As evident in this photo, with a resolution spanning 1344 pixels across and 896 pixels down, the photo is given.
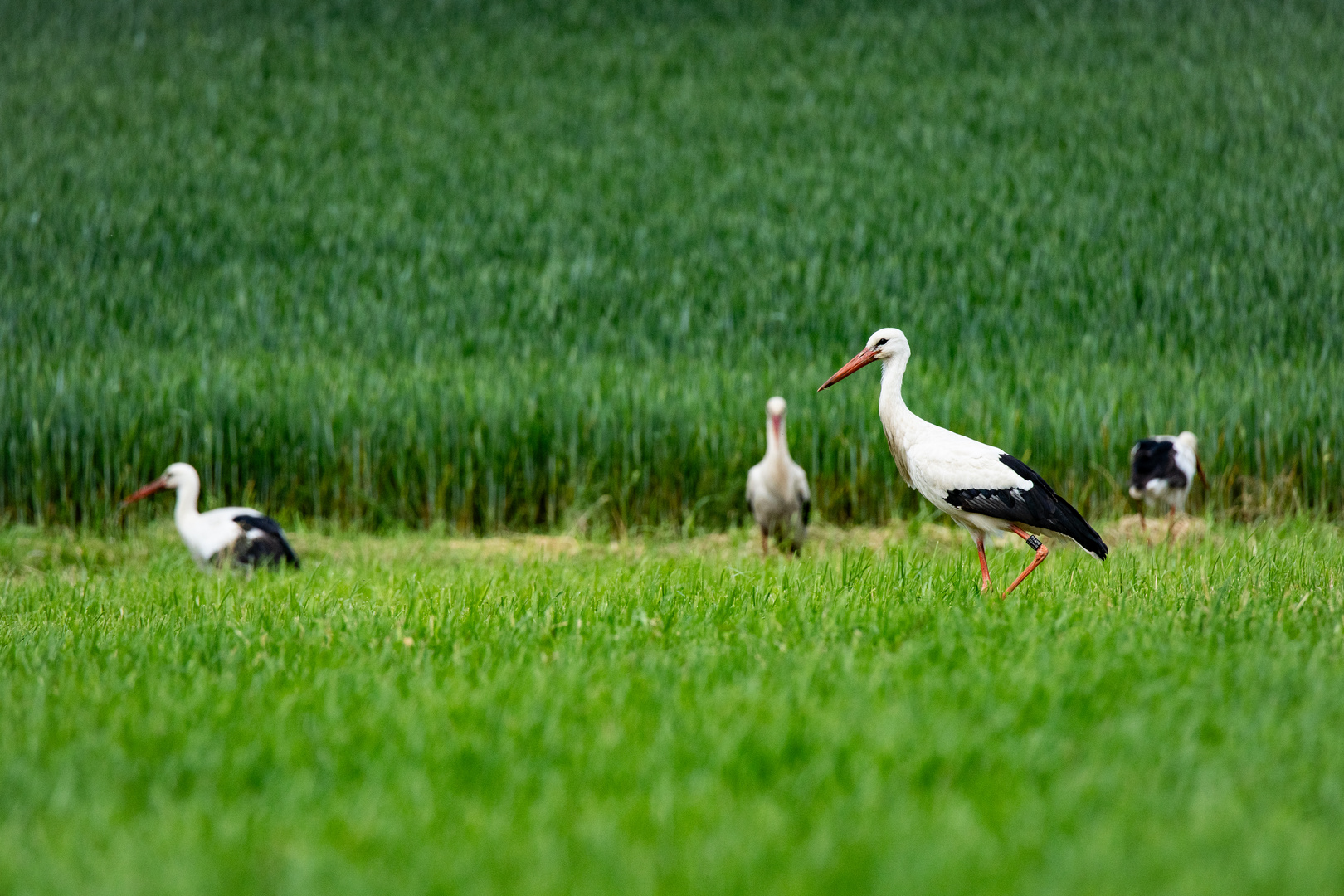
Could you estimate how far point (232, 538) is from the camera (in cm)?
759

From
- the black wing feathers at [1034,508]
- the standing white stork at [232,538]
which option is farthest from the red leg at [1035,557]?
the standing white stork at [232,538]

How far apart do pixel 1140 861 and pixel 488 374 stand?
8269 millimetres

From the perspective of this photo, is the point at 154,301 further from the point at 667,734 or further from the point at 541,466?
the point at 667,734

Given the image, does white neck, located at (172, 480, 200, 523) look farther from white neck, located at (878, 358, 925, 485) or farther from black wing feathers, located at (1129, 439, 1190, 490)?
black wing feathers, located at (1129, 439, 1190, 490)

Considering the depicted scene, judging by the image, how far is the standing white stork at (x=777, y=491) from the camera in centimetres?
820

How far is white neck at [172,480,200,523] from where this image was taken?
26.7 feet

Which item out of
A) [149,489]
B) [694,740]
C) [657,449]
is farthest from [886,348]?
[149,489]

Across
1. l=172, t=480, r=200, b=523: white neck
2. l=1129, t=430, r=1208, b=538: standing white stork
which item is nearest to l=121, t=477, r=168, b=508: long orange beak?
l=172, t=480, r=200, b=523: white neck

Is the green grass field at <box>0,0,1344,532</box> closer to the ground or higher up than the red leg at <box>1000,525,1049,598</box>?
higher up

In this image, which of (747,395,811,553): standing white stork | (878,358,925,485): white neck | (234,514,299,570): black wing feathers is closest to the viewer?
(878,358,925,485): white neck

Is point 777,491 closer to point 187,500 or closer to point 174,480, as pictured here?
point 187,500

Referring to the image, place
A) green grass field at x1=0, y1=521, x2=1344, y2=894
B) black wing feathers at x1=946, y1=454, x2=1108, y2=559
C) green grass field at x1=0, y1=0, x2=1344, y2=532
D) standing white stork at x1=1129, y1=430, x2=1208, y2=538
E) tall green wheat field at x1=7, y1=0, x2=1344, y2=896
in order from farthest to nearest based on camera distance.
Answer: green grass field at x1=0, y1=0, x2=1344, y2=532, standing white stork at x1=1129, y1=430, x2=1208, y2=538, black wing feathers at x1=946, y1=454, x2=1108, y2=559, tall green wheat field at x1=7, y1=0, x2=1344, y2=896, green grass field at x1=0, y1=521, x2=1344, y2=894

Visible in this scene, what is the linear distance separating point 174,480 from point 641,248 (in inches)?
292

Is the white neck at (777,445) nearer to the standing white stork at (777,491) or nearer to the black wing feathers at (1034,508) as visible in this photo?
the standing white stork at (777,491)
